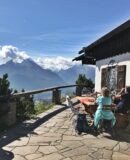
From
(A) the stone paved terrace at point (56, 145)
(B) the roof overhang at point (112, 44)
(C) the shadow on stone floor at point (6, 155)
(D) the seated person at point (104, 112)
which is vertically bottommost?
(C) the shadow on stone floor at point (6, 155)

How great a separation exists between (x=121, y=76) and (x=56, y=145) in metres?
→ 6.36

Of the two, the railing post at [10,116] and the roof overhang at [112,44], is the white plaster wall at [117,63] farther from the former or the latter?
the railing post at [10,116]

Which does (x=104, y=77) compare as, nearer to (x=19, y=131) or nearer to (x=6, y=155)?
(x=19, y=131)

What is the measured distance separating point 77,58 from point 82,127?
38.5 feet

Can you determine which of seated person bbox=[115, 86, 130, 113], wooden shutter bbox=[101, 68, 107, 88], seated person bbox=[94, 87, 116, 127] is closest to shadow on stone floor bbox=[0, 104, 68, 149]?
seated person bbox=[94, 87, 116, 127]

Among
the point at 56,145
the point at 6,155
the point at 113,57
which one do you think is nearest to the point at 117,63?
the point at 113,57

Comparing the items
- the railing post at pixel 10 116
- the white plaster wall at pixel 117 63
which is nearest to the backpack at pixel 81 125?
the railing post at pixel 10 116

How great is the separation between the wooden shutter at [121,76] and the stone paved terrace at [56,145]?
4.12m

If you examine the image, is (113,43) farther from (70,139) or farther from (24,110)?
(70,139)

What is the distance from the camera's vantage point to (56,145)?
7738 millimetres

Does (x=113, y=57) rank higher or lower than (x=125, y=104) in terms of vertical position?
higher

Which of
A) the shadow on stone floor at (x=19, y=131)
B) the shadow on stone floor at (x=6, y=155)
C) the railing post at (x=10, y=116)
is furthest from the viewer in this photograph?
the railing post at (x=10, y=116)

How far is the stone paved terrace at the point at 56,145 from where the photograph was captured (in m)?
6.93

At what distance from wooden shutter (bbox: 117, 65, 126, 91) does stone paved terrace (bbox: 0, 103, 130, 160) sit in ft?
13.5
